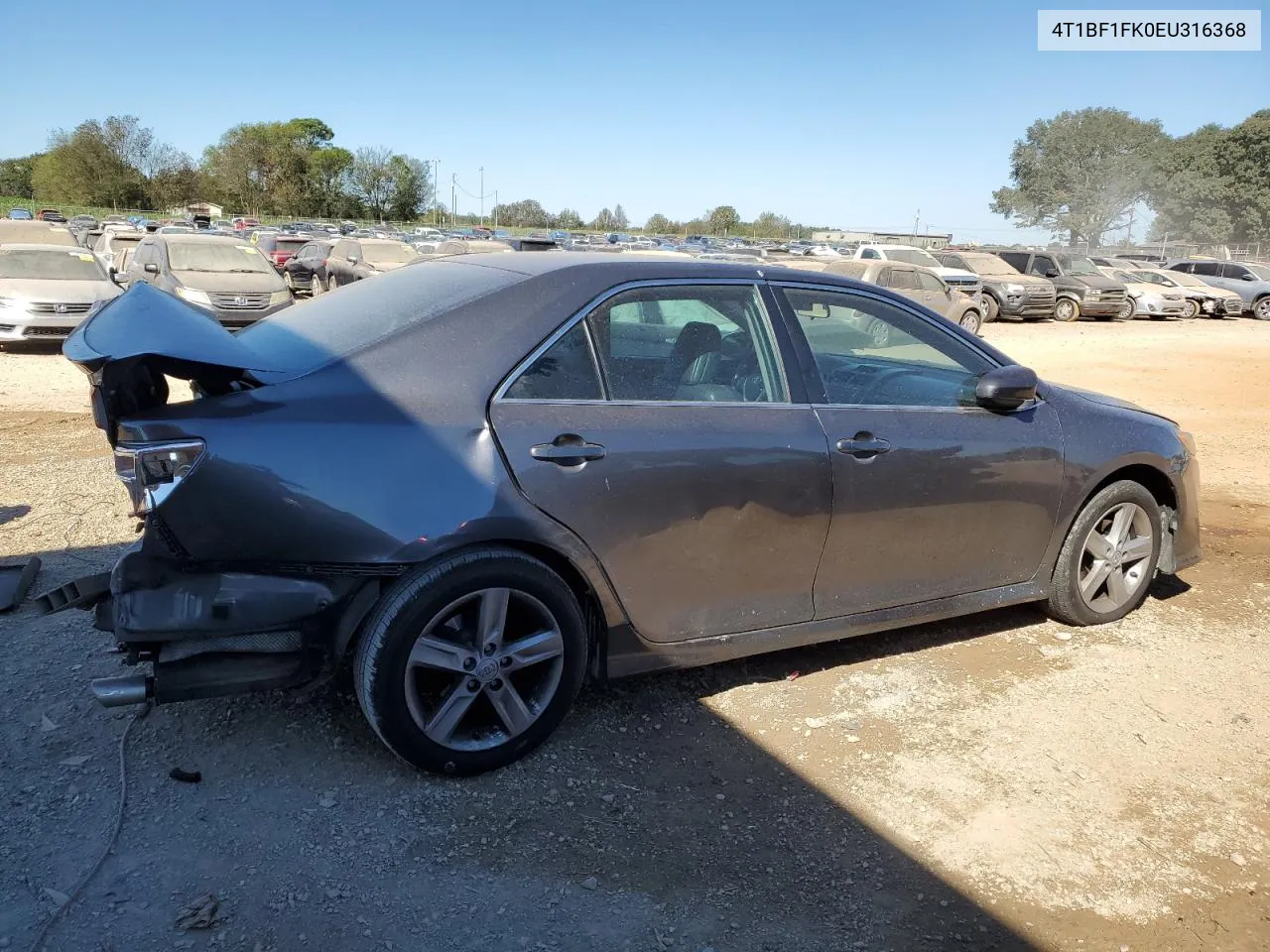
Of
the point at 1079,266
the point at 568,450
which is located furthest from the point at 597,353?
the point at 1079,266

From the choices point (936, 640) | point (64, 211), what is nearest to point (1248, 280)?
point (936, 640)

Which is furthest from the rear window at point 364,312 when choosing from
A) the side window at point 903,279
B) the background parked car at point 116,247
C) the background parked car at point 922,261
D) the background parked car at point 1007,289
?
the background parked car at point 1007,289

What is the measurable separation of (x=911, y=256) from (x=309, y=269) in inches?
565

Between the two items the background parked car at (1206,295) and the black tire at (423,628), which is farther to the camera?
the background parked car at (1206,295)

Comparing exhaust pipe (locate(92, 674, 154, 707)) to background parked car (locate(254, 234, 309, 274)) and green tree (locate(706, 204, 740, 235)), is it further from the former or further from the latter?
green tree (locate(706, 204, 740, 235))

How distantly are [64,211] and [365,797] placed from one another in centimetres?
7880

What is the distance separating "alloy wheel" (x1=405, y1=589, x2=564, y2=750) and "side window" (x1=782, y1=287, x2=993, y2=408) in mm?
1455

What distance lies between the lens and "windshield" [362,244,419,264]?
20188 millimetres

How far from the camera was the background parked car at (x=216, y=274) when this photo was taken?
48.7 feet

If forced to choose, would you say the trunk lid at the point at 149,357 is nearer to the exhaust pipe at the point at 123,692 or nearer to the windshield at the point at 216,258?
the exhaust pipe at the point at 123,692

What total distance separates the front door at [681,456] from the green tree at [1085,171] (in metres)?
83.6

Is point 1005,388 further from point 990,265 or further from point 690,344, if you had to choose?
point 990,265

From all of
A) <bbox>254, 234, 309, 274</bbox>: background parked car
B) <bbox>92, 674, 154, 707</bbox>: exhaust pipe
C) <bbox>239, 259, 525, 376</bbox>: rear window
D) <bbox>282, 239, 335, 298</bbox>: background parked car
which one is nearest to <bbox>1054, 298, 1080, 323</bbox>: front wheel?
<bbox>282, 239, 335, 298</bbox>: background parked car

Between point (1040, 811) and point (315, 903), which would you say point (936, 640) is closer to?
point (1040, 811)
